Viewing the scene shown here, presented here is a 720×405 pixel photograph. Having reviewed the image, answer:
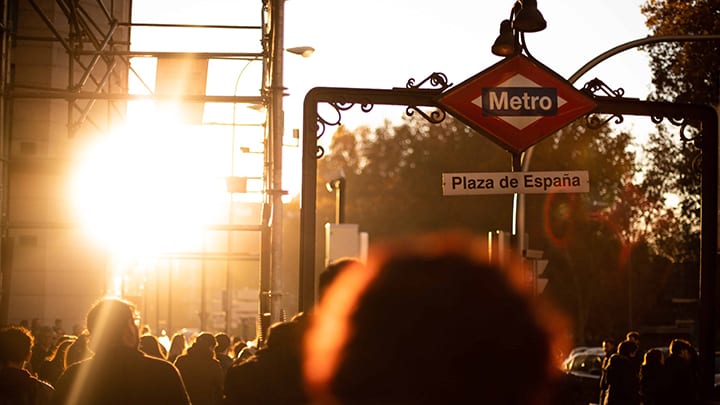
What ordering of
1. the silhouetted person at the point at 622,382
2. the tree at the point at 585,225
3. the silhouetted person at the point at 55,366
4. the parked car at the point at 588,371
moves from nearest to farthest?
the silhouetted person at the point at 55,366
the silhouetted person at the point at 622,382
the parked car at the point at 588,371
the tree at the point at 585,225

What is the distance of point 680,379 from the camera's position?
12492mm

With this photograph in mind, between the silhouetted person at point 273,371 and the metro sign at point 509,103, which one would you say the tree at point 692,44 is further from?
the silhouetted person at point 273,371

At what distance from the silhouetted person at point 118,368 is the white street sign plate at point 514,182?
3.90 meters

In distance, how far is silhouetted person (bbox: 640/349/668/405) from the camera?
12.7 m

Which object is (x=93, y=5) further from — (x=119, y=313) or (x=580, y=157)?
(x=580, y=157)

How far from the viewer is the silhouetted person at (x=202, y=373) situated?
36.8 feet

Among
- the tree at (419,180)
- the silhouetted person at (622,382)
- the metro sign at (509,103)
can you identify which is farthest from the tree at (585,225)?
the metro sign at (509,103)

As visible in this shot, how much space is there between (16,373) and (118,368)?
1688 millimetres

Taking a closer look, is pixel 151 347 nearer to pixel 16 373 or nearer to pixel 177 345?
pixel 16 373

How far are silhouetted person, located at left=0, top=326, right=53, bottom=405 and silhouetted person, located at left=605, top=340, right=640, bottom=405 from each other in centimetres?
859

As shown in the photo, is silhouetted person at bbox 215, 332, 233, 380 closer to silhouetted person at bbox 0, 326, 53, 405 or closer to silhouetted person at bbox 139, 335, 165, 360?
silhouetted person at bbox 139, 335, 165, 360

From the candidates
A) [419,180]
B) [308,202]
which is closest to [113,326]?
[308,202]

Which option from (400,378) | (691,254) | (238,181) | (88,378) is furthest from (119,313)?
(691,254)

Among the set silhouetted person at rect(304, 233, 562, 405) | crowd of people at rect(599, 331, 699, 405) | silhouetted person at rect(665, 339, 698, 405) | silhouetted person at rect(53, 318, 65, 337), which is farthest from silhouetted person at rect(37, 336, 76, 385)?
silhouetted person at rect(53, 318, 65, 337)
